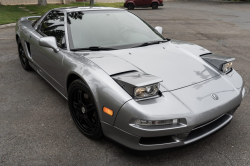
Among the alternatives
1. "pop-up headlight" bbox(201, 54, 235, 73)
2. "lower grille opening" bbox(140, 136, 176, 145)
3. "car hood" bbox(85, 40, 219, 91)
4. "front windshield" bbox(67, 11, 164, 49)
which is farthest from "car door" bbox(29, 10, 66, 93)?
"pop-up headlight" bbox(201, 54, 235, 73)

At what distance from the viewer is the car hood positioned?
7.75 feet

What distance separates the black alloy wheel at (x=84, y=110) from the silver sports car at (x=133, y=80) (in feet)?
0.04

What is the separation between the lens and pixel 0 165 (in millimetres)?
2188

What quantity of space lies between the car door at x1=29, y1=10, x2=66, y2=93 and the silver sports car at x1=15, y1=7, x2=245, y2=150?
0.02 metres

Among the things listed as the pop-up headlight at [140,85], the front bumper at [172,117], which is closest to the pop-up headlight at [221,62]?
the front bumper at [172,117]

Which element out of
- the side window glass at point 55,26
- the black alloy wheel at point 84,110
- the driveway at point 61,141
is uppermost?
the side window glass at point 55,26

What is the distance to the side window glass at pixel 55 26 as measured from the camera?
120 inches

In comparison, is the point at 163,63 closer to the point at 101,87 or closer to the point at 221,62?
the point at 221,62

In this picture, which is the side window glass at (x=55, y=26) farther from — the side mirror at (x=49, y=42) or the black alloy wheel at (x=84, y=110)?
the black alloy wheel at (x=84, y=110)

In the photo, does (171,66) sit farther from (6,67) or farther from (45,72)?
(6,67)

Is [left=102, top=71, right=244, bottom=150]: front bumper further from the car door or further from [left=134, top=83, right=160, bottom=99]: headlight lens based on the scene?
the car door

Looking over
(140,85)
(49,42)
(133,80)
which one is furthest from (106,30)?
(140,85)

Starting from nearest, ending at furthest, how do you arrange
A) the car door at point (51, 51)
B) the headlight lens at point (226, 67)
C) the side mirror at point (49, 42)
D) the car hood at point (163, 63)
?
the car hood at point (163, 63) → the headlight lens at point (226, 67) → the side mirror at point (49, 42) → the car door at point (51, 51)

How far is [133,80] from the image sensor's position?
2072 millimetres
